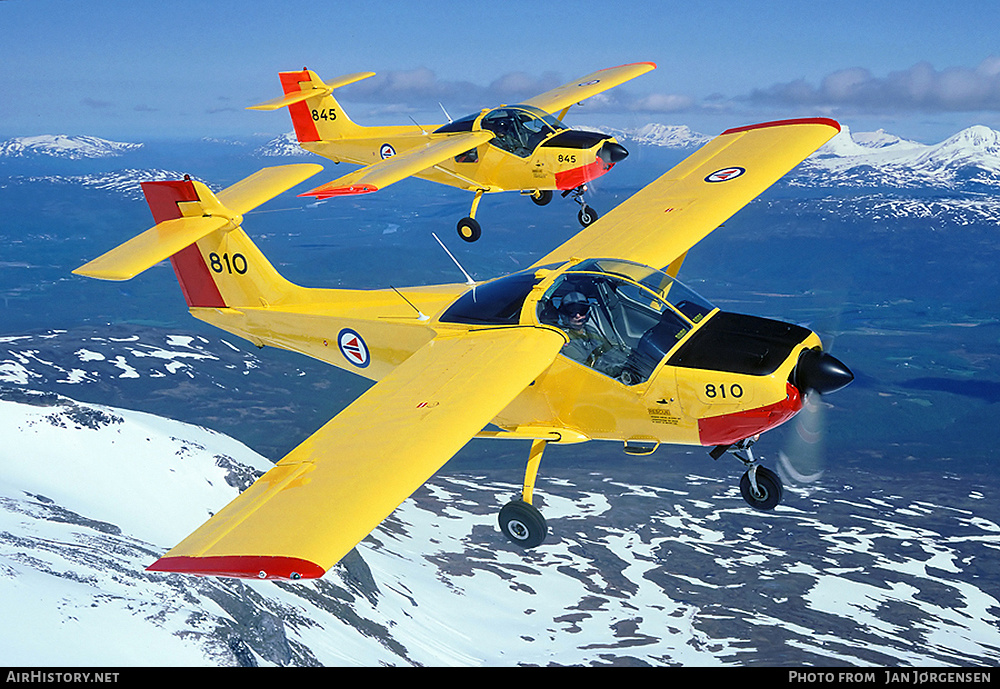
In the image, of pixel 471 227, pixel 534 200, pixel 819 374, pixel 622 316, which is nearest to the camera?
pixel 819 374

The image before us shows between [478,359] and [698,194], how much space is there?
804 centimetres

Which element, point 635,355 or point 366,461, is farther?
point 635,355

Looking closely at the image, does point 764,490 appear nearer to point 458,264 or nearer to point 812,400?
point 812,400

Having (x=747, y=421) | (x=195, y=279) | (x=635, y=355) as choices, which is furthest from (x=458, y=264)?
(x=195, y=279)

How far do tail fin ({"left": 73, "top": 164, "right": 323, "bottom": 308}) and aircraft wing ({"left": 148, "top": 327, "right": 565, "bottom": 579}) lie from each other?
4.96 meters

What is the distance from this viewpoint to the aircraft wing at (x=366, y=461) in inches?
333

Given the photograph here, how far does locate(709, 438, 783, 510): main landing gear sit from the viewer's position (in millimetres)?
13047

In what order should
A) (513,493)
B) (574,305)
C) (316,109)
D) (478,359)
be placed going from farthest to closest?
(513,493), (316,109), (574,305), (478,359)

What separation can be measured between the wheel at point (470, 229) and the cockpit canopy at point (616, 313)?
989 centimetres

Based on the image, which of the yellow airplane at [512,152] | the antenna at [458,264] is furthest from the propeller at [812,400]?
the yellow airplane at [512,152]

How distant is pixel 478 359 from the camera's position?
41.9 feet

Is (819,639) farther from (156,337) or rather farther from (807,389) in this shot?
(807,389)

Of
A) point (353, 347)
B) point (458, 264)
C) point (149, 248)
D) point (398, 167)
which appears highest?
point (398, 167)

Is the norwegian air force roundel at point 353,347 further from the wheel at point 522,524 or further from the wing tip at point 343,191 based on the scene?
the wheel at point 522,524
